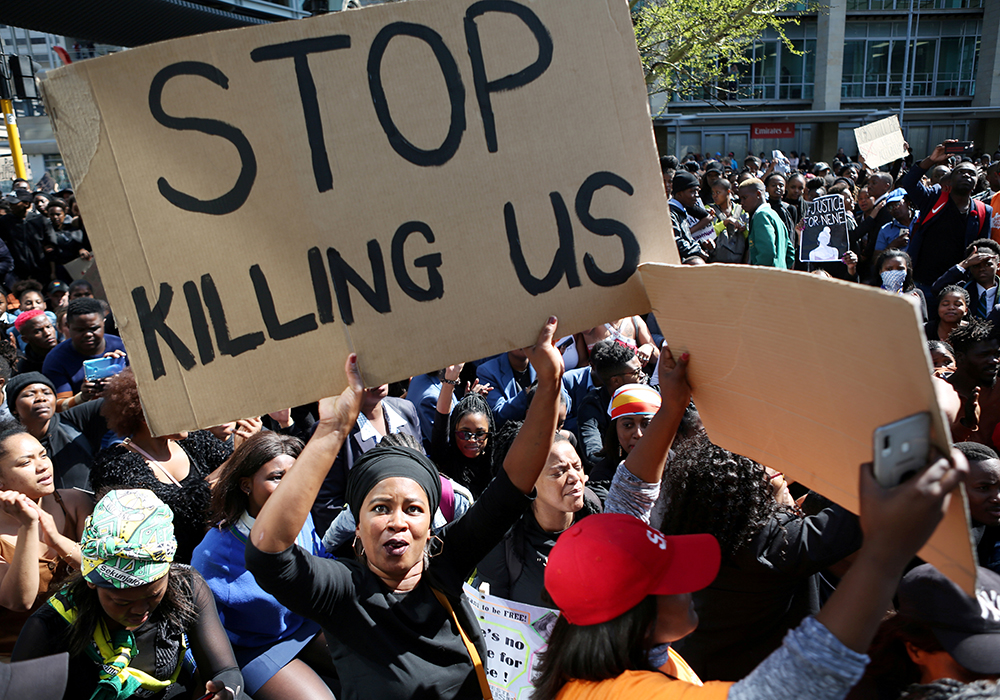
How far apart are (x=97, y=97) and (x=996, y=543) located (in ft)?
10.7

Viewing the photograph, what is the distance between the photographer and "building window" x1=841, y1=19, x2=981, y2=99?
35719mm

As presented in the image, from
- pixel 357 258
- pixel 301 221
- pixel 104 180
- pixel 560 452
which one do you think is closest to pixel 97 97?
pixel 104 180

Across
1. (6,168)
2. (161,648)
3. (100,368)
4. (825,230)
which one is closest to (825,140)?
(825,230)

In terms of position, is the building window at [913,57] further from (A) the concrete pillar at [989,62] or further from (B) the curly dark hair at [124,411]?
(B) the curly dark hair at [124,411]

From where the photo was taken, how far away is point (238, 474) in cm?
319

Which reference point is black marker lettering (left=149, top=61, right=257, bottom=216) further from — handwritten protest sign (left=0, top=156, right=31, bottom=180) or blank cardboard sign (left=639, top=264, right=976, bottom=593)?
handwritten protest sign (left=0, top=156, right=31, bottom=180)

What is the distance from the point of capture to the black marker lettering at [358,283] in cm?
181

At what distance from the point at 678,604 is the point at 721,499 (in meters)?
0.77

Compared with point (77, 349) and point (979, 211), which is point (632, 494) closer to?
point (77, 349)

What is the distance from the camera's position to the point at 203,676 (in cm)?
258

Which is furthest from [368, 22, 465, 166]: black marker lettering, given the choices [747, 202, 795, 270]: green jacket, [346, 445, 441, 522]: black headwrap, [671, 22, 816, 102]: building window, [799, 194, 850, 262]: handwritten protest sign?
[671, 22, 816, 102]: building window

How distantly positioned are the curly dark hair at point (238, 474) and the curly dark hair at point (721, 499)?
5.33 ft

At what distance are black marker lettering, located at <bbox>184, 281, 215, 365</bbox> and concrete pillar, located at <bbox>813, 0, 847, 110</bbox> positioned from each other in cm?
3513

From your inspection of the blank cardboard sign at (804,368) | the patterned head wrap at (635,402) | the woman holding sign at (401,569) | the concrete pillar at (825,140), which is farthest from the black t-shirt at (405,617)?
the concrete pillar at (825,140)
